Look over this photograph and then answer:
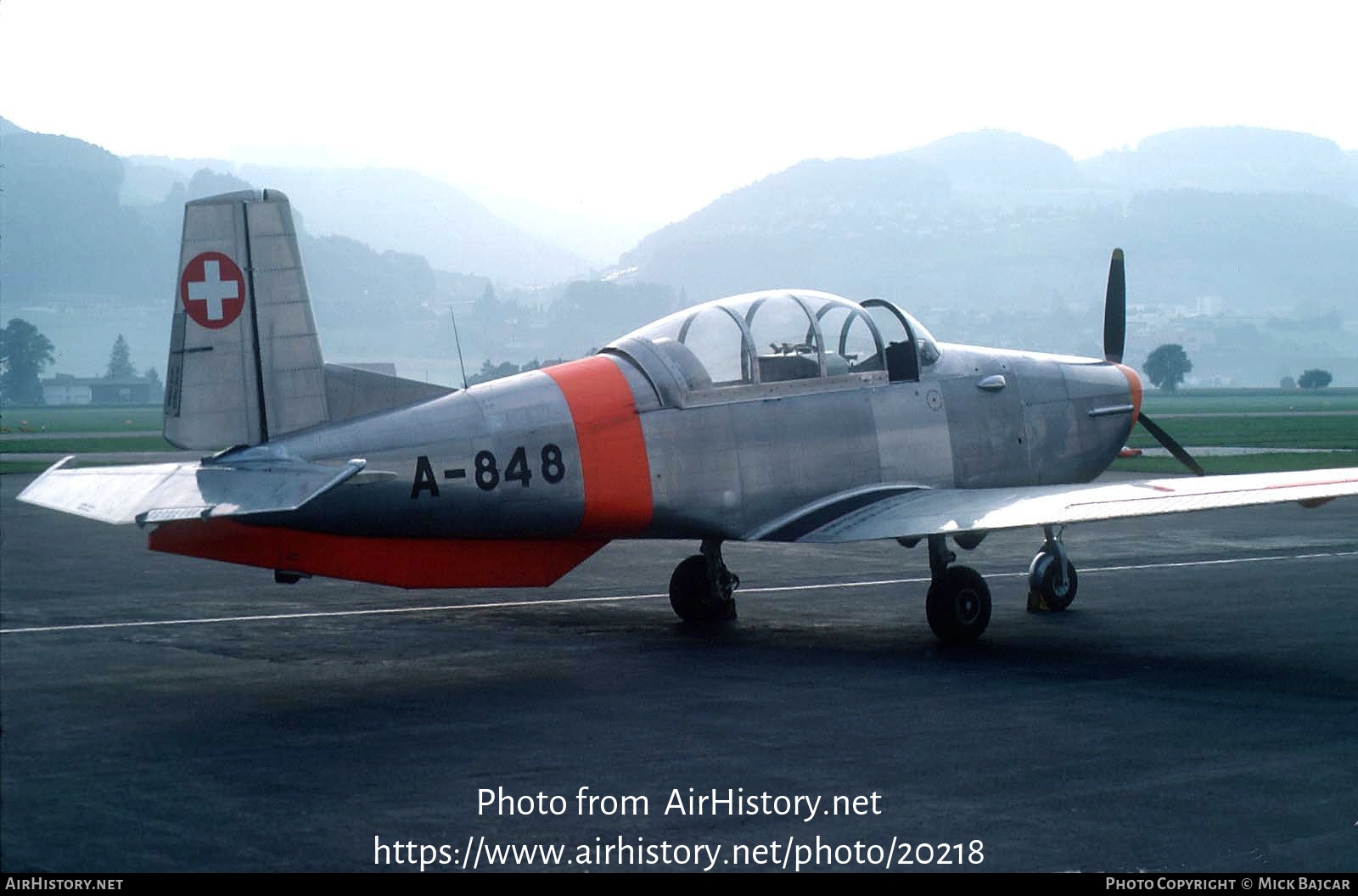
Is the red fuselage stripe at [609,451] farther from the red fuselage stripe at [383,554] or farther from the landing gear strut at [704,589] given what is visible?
the landing gear strut at [704,589]

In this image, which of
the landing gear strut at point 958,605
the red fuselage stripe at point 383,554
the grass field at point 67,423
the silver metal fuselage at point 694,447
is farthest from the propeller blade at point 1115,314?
the grass field at point 67,423

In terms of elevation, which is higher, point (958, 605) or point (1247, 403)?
point (1247, 403)

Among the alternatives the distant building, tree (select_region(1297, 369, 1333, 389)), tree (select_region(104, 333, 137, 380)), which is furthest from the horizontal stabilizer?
tree (select_region(104, 333, 137, 380))

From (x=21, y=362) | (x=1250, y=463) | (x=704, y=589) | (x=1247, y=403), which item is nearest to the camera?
(x=704, y=589)

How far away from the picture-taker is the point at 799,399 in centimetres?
1205

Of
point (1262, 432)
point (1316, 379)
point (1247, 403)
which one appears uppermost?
point (1316, 379)

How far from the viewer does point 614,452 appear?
11039 millimetres

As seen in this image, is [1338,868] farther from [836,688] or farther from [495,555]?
[495,555]

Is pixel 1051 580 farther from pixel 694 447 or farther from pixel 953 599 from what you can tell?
pixel 694 447

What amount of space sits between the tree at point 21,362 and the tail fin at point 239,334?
108690 millimetres

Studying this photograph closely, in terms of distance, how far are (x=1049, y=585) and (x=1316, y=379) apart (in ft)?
413

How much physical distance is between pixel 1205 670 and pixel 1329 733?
1.99m

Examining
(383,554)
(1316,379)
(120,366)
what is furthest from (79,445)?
(120,366)

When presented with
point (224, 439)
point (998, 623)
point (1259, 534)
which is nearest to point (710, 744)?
point (224, 439)
